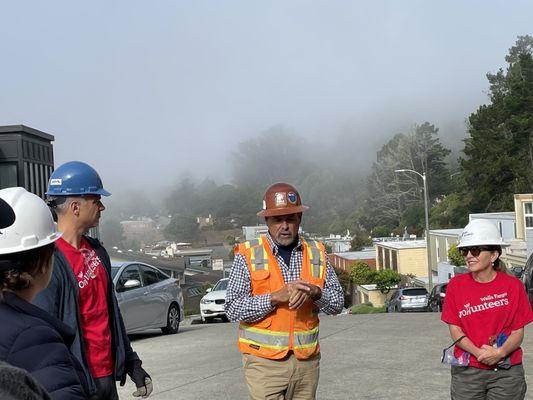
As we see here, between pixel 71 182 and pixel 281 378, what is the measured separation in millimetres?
1558

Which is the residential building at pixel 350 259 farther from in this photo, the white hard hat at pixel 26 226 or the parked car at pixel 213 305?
the white hard hat at pixel 26 226

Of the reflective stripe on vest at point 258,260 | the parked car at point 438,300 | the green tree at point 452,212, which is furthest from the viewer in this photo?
the green tree at point 452,212

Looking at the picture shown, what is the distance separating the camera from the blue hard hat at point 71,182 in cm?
409

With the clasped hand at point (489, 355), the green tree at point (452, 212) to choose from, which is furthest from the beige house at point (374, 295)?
the clasped hand at point (489, 355)

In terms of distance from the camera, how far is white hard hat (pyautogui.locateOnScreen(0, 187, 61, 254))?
2139mm

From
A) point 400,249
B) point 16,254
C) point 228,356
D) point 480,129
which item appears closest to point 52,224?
point 16,254

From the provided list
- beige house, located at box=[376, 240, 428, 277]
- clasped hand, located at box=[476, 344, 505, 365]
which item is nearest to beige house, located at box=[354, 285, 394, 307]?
beige house, located at box=[376, 240, 428, 277]

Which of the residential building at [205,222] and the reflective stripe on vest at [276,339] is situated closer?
the reflective stripe on vest at [276,339]

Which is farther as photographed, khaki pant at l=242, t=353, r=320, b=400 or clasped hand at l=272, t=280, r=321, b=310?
khaki pant at l=242, t=353, r=320, b=400

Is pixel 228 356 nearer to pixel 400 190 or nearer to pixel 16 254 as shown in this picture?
pixel 16 254

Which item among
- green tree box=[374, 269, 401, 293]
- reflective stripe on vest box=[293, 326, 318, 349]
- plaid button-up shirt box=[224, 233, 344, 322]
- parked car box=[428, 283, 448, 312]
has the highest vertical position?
plaid button-up shirt box=[224, 233, 344, 322]

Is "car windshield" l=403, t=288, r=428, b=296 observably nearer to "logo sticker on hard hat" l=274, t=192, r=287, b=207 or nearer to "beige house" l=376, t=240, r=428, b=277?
"beige house" l=376, t=240, r=428, b=277

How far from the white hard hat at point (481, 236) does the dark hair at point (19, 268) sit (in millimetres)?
3160

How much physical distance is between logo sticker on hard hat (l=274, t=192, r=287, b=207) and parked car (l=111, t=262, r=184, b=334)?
9.06m
